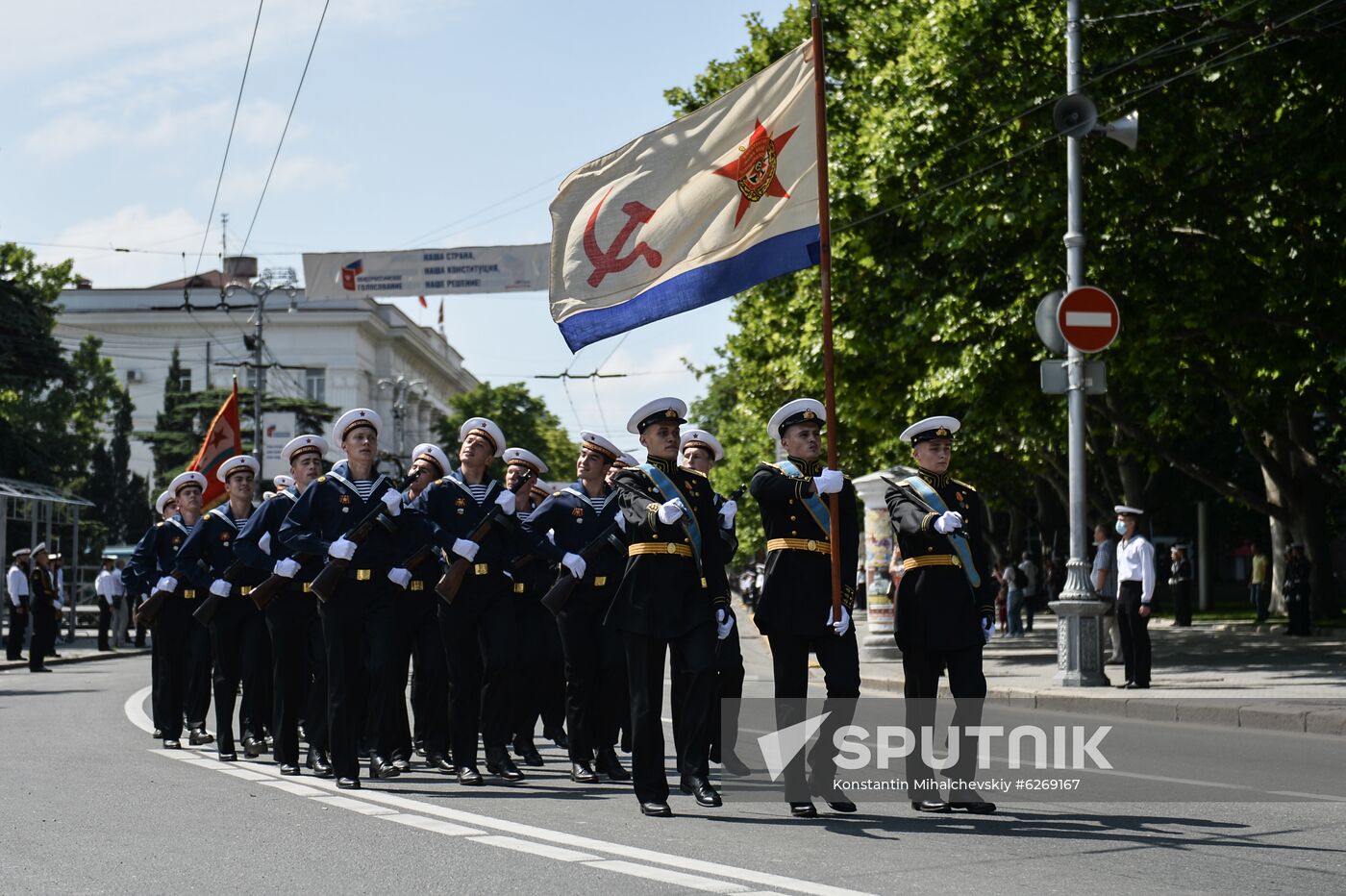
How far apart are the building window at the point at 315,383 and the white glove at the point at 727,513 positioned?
81.8 metres

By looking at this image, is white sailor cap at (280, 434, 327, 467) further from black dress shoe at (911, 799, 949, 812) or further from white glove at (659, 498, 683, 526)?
black dress shoe at (911, 799, 949, 812)

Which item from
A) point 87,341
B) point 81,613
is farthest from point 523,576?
point 87,341

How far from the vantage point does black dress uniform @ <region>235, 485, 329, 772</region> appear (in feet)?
35.3

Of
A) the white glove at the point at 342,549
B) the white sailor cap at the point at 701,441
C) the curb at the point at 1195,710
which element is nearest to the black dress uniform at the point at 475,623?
the white glove at the point at 342,549

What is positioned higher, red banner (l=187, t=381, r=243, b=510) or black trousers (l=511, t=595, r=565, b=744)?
red banner (l=187, t=381, r=243, b=510)

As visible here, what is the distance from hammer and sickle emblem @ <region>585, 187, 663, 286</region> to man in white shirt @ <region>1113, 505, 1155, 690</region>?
8964mm

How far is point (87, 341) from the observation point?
69.4 meters

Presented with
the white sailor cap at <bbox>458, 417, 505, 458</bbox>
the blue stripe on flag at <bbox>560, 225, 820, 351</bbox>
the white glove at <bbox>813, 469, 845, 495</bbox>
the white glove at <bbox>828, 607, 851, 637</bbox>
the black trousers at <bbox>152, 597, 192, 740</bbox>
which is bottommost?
the black trousers at <bbox>152, 597, 192, 740</bbox>

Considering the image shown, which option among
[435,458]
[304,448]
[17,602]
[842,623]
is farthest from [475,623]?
[17,602]

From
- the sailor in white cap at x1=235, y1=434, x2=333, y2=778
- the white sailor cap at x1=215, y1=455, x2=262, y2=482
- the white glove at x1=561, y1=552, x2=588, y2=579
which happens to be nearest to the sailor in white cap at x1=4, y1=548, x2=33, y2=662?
the white sailor cap at x1=215, y1=455, x2=262, y2=482

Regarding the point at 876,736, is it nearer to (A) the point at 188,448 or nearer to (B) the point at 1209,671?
(B) the point at 1209,671

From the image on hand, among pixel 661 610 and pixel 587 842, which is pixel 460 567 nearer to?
pixel 661 610

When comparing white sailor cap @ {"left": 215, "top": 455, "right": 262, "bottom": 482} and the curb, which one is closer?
white sailor cap @ {"left": 215, "top": 455, "right": 262, "bottom": 482}

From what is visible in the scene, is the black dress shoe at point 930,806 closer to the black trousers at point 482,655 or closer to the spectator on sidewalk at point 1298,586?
the black trousers at point 482,655
